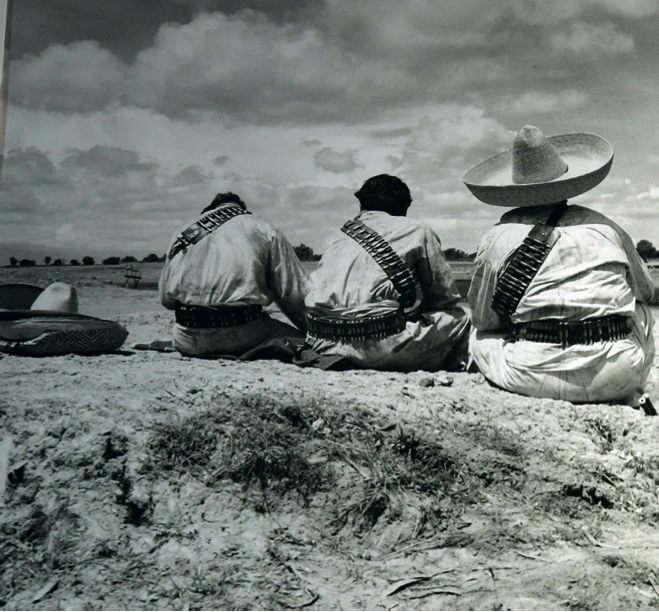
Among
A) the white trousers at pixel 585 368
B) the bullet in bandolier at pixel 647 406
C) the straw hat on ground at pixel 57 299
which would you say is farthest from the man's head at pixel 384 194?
the straw hat on ground at pixel 57 299

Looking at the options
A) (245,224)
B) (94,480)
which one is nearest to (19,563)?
(94,480)

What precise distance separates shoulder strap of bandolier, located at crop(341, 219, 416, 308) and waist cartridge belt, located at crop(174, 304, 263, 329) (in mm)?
735

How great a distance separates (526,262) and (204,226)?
1849mm

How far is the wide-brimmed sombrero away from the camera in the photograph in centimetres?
395

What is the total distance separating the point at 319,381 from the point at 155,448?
3.14ft

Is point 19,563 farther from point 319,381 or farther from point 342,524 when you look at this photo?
point 319,381

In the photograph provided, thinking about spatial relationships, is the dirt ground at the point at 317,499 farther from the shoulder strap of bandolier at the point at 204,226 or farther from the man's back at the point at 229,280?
the shoulder strap of bandolier at the point at 204,226

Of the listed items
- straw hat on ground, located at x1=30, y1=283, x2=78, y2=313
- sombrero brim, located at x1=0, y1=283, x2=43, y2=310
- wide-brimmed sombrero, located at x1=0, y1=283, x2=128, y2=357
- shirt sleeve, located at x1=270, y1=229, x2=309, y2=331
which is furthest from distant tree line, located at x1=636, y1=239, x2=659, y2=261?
sombrero brim, located at x1=0, y1=283, x2=43, y2=310

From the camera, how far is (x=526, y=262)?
A: 10.7 feet

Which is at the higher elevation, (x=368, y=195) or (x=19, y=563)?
(x=368, y=195)

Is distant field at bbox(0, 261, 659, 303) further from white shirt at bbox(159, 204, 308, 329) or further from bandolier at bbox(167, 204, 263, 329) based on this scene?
bandolier at bbox(167, 204, 263, 329)

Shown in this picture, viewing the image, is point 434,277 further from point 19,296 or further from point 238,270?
point 19,296

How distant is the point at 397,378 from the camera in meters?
3.62

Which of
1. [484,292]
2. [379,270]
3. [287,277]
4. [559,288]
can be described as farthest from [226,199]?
[559,288]
